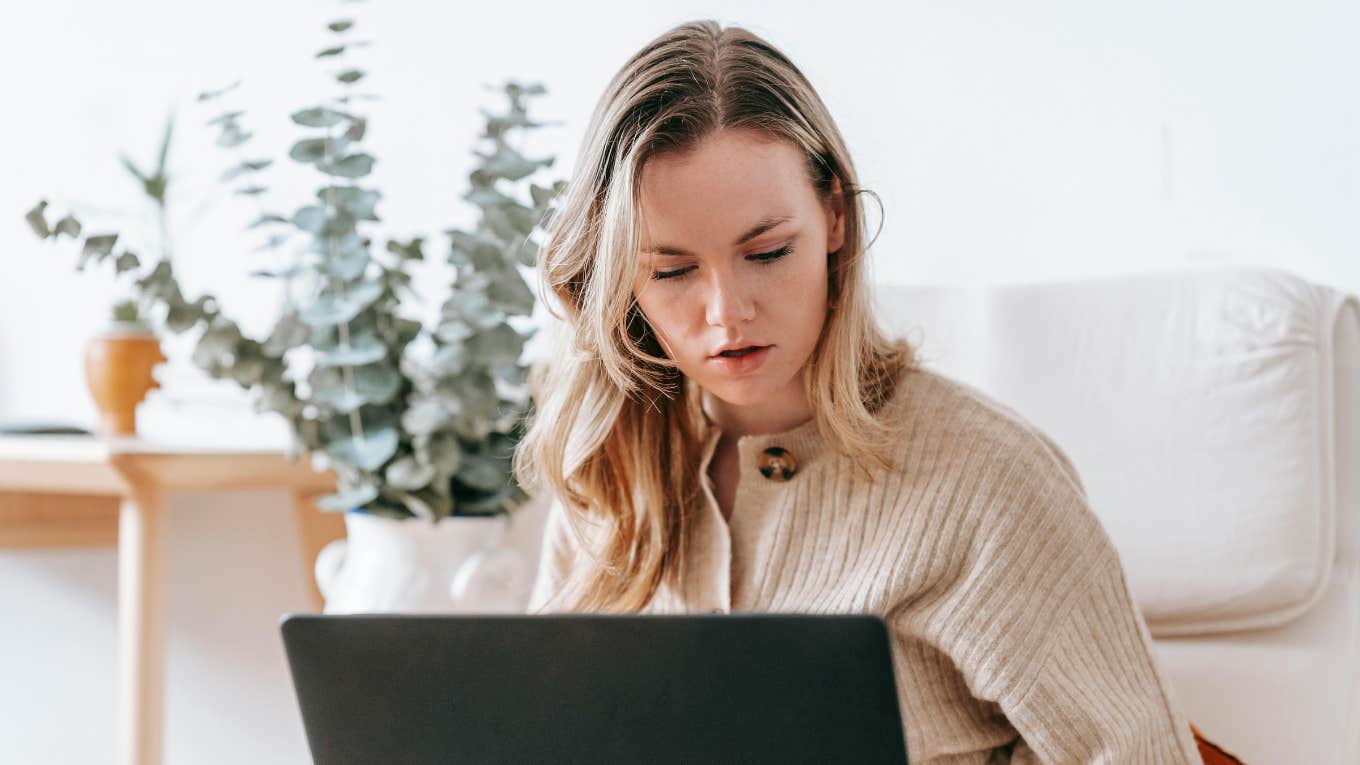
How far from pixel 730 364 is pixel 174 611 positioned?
1.48m

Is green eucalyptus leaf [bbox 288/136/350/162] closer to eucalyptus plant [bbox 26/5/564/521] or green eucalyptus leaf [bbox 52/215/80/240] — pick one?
eucalyptus plant [bbox 26/5/564/521]

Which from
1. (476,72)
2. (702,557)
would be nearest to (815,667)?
(702,557)

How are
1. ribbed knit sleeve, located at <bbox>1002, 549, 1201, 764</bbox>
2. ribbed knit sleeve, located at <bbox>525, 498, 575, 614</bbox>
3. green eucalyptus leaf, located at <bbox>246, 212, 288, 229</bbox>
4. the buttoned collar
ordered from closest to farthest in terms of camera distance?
ribbed knit sleeve, located at <bbox>1002, 549, 1201, 764</bbox>
the buttoned collar
ribbed knit sleeve, located at <bbox>525, 498, 575, 614</bbox>
green eucalyptus leaf, located at <bbox>246, 212, 288, 229</bbox>

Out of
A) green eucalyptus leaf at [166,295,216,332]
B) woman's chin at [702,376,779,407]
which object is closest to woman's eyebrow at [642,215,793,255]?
woman's chin at [702,376,779,407]

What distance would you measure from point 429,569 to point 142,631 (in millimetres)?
372

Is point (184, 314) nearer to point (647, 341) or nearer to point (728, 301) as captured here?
point (647, 341)

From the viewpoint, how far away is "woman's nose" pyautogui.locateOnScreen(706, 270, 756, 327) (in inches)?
34.1

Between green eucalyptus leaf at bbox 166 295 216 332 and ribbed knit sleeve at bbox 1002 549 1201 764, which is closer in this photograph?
ribbed knit sleeve at bbox 1002 549 1201 764

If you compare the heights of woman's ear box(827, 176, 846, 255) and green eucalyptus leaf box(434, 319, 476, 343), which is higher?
woman's ear box(827, 176, 846, 255)

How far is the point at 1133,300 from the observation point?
115 centimetres

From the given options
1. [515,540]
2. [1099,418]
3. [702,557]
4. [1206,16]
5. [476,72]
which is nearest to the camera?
[702,557]

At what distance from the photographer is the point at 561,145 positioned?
67.7 inches

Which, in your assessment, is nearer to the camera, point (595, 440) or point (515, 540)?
point (595, 440)

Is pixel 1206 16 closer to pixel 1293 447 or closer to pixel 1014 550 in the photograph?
pixel 1293 447
